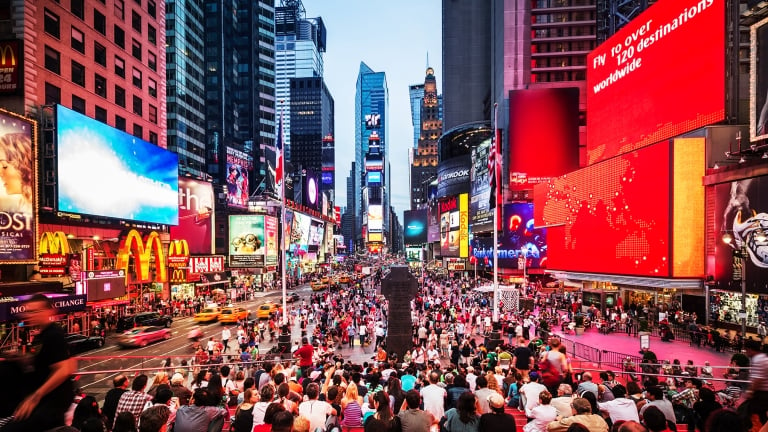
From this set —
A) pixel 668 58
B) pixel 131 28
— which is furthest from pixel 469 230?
pixel 131 28

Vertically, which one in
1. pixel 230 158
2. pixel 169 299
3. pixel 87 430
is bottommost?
pixel 169 299

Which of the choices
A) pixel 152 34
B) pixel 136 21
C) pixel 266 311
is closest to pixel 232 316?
pixel 266 311

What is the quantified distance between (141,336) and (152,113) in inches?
987

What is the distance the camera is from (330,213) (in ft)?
539

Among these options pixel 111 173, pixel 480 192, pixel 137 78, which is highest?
pixel 137 78

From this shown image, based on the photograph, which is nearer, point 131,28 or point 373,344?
point 373,344

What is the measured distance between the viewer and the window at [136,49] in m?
41.3

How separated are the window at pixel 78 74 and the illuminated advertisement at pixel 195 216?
21.1m

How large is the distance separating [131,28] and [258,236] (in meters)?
Result: 30.1

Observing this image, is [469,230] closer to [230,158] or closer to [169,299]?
[230,158]

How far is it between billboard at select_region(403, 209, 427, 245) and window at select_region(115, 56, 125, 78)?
366 ft

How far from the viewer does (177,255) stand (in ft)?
140

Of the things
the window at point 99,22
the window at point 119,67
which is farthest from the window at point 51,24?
the window at point 119,67

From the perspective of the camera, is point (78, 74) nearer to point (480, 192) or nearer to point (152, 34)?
point (152, 34)
